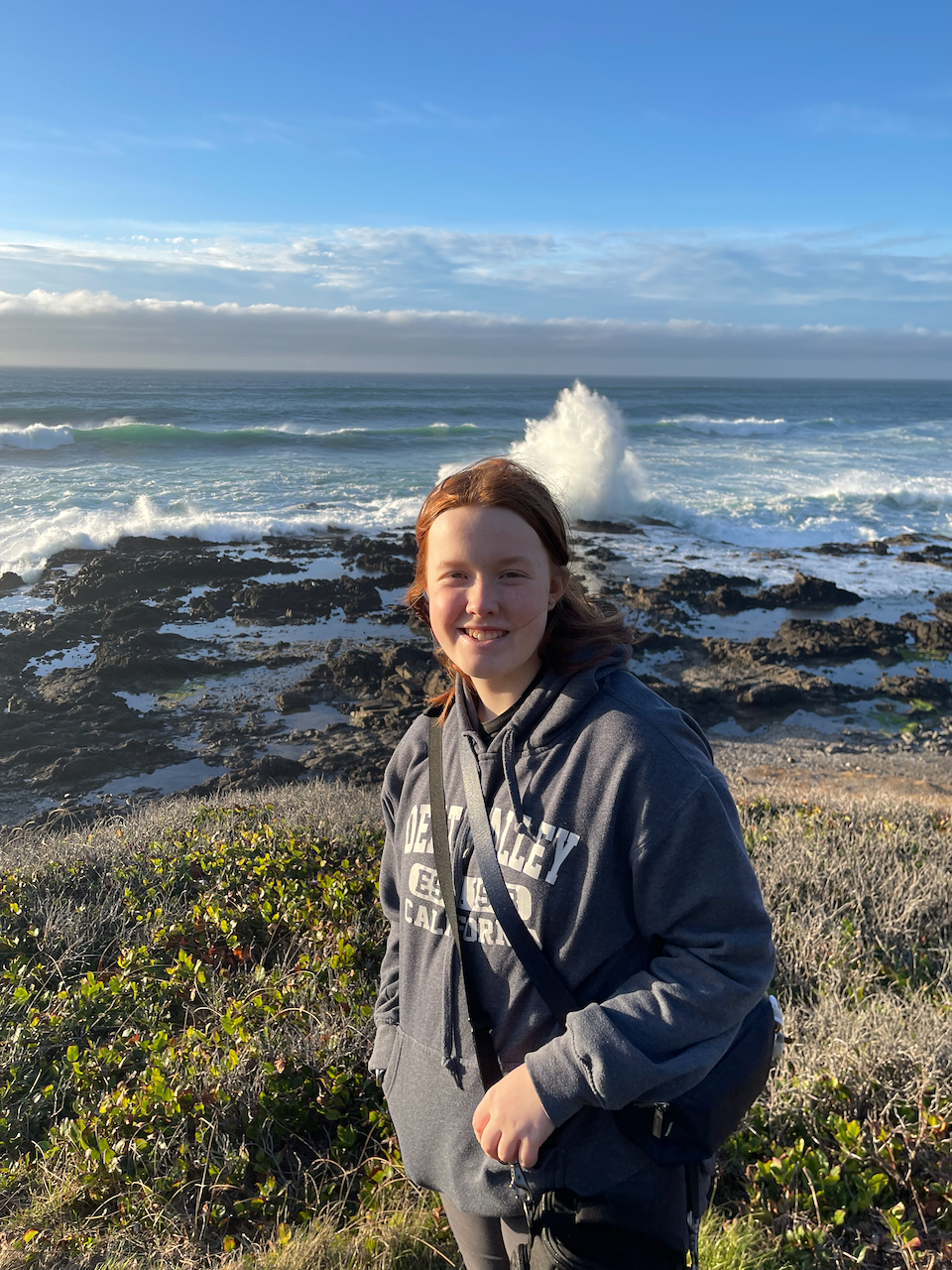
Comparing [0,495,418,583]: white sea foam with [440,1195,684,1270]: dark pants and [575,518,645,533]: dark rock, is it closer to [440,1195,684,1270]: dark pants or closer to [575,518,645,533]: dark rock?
[575,518,645,533]: dark rock

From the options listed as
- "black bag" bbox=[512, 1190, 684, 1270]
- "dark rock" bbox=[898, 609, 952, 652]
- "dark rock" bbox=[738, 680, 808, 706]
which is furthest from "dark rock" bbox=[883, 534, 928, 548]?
"black bag" bbox=[512, 1190, 684, 1270]

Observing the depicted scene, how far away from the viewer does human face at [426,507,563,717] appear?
1.51m

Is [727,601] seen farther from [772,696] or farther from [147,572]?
[147,572]

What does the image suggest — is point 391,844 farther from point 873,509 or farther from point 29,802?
point 873,509

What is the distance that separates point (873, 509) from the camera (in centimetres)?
2527

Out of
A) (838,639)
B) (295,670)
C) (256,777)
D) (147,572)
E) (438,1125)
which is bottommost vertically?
(256,777)

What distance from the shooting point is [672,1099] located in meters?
1.33

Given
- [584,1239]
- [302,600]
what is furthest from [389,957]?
[302,600]

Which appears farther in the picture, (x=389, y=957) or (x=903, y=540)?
(x=903, y=540)

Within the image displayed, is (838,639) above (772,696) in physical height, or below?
above

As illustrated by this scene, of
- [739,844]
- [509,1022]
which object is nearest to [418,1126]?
[509,1022]

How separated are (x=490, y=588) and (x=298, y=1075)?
2133mm

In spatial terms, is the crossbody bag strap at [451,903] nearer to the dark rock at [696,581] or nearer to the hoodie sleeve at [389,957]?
the hoodie sleeve at [389,957]

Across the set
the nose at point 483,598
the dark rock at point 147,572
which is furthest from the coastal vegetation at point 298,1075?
the dark rock at point 147,572
